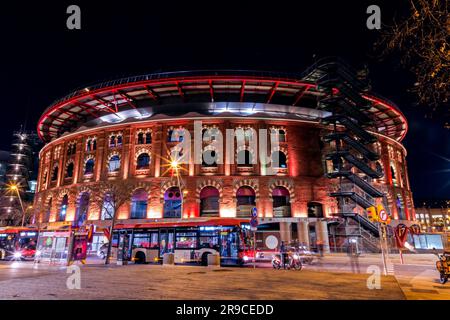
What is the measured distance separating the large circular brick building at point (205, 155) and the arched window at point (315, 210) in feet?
0.35

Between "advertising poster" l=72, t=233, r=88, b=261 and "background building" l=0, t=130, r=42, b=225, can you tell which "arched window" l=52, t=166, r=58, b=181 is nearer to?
"advertising poster" l=72, t=233, r=88, b=261

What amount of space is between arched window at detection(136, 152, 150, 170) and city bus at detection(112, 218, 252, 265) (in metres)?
13.1

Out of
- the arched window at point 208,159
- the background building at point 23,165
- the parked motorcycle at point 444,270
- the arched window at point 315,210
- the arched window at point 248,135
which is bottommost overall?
the parked motorcycle at point 444,270

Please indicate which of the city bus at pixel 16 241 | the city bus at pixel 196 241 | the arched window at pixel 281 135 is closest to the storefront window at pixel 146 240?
the city bus at pixel 196 241

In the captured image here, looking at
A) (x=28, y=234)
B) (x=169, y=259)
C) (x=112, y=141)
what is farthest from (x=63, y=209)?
(x=169, y=259)

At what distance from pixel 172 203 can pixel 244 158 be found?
9046 millimetres

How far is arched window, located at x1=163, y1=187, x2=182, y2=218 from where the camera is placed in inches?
1257

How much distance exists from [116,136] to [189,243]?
20708mm

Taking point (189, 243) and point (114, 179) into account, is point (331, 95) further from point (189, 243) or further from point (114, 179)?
point (114, 179)

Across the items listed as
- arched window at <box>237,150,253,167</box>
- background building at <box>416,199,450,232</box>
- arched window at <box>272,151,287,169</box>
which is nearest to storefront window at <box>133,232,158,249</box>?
arched window at <box>237,150,253,167</box>

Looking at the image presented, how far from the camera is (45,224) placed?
37.1m

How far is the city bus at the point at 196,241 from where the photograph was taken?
758 inches

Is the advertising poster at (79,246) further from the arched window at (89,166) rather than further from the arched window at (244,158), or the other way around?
the arched window at (89,166)
